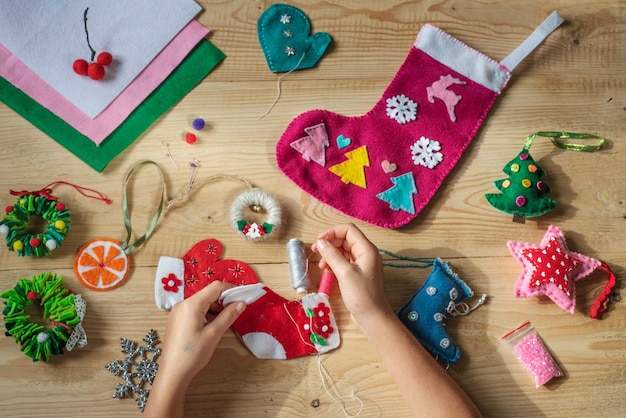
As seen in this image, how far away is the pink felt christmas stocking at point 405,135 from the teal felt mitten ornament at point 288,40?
0.12 m

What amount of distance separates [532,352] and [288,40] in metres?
0.80

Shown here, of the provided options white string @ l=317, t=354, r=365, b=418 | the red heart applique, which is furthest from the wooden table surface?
the red heart applique

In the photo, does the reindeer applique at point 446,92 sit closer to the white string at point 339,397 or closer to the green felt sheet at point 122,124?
the green felt sheet at point 122,124

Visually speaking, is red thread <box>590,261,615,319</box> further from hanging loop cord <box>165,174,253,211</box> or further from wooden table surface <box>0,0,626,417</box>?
hanging loop cord <box>165,174,253,211</box>

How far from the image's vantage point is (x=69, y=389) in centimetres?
Result: 108

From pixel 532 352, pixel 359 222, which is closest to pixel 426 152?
pixel 359 222

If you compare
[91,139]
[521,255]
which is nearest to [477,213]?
[521,255]

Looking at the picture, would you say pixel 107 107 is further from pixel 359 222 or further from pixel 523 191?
pixel 523 191

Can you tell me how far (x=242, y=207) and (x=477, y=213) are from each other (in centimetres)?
48

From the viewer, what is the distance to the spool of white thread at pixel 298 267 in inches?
43.6

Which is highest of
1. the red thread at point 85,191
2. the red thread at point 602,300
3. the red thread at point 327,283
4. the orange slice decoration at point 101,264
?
the red thread at point 602,300

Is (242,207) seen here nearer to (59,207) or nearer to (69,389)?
(59,207)

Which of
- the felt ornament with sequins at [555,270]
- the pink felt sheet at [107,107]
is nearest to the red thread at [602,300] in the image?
the felt ornament with sequins at [555,270]

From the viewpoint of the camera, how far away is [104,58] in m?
1.22
